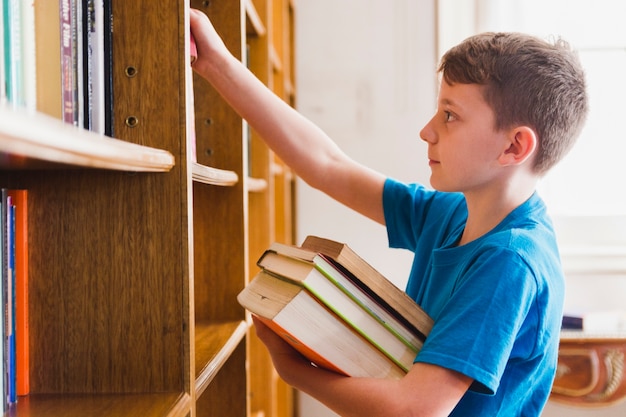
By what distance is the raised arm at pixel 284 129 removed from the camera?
3.75 feet

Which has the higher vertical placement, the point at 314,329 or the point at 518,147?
the point at 518,147

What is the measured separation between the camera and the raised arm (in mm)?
1144

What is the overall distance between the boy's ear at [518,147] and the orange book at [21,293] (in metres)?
0.68

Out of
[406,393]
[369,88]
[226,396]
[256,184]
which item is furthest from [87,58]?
[369,88]

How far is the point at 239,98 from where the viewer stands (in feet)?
3.97

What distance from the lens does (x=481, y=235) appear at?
3.50 ft

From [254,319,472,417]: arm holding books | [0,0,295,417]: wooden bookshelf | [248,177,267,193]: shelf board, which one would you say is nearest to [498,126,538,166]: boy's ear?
[254,319,472,417]: arm holding books

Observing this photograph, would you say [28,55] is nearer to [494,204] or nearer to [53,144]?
[53,144]

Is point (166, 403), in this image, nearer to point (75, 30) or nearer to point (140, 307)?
point (140, 307)

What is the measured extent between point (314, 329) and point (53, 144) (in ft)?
1.52

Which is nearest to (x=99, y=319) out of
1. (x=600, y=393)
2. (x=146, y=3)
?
(x=146, y=3)

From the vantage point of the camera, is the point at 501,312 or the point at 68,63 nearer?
the point at 68,63

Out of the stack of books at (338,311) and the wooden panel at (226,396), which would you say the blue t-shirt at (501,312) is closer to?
the stack of books at (338,311)

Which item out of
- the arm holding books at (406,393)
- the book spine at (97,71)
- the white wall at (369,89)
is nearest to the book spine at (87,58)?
the book spine at (97,71)
